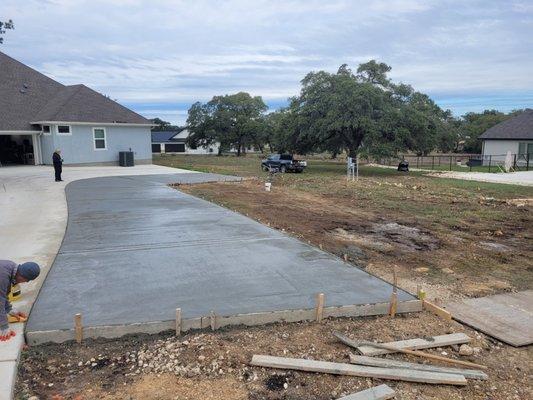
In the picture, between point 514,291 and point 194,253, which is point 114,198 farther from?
point 514,291

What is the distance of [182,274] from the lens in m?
6.35

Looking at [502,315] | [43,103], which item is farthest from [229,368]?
[43,103]

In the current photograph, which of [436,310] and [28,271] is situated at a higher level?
[28,271]

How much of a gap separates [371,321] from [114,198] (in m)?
10.8

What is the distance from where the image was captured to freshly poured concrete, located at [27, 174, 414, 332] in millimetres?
5117

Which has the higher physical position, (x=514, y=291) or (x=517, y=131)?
(x=517, y=131)

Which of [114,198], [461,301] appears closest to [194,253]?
[461,301]

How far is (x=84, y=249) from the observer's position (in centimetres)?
768

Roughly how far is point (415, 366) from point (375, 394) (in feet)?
2.12

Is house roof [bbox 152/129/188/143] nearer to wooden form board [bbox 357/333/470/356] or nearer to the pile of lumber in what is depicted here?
wooden form board [bbox 357/333/470/356]

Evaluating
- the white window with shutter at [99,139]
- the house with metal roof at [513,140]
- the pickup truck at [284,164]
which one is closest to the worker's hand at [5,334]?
the pickup truck at [284,164]

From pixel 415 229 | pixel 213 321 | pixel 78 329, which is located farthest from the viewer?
pixel 415 229

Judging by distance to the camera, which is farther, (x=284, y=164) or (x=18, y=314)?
(x=284, y=164)

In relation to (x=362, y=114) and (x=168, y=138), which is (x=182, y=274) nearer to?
(x=362, y=114)
